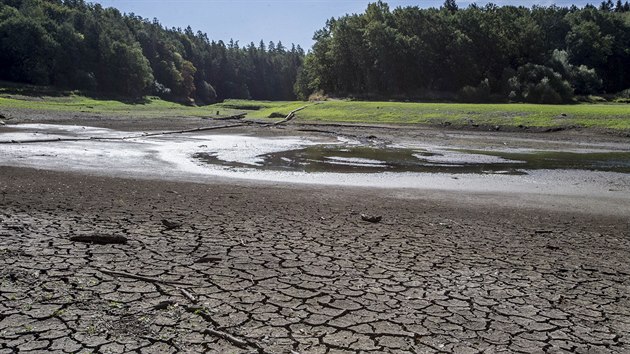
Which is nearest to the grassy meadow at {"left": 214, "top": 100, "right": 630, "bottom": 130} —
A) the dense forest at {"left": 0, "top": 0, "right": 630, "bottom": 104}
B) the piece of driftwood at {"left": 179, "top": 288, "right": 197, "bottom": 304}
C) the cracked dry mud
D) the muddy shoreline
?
the dense forest at {"left": 0, "top": 0, "right": 630, "bottom": 104}

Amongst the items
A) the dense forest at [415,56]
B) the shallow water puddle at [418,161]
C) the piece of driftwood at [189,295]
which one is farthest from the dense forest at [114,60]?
the piece of driftwood at [189,295]

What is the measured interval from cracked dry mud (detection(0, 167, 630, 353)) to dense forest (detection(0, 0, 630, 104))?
62306 mm

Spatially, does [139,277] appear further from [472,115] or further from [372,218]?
[472,115]

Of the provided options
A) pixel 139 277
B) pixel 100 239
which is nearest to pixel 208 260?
pixel 139 277

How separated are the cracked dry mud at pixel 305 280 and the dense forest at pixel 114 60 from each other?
281 feet

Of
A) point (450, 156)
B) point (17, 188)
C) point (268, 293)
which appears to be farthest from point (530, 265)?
point (450, 156)

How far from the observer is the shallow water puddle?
63.1 ft

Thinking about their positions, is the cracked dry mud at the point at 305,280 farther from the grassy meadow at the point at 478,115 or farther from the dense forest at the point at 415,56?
the dense forest at the point at 415,56

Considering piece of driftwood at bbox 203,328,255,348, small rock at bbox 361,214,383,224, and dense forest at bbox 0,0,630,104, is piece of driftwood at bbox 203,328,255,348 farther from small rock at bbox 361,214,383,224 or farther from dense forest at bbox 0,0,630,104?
dense forest at bbox 0,0,630,104

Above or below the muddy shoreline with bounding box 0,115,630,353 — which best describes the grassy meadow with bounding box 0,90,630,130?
above

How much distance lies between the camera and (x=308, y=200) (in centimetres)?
1193

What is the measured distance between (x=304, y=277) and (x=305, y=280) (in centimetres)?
10

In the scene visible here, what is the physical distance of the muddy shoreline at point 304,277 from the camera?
4.70 meters

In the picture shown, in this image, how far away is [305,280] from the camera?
625cm
